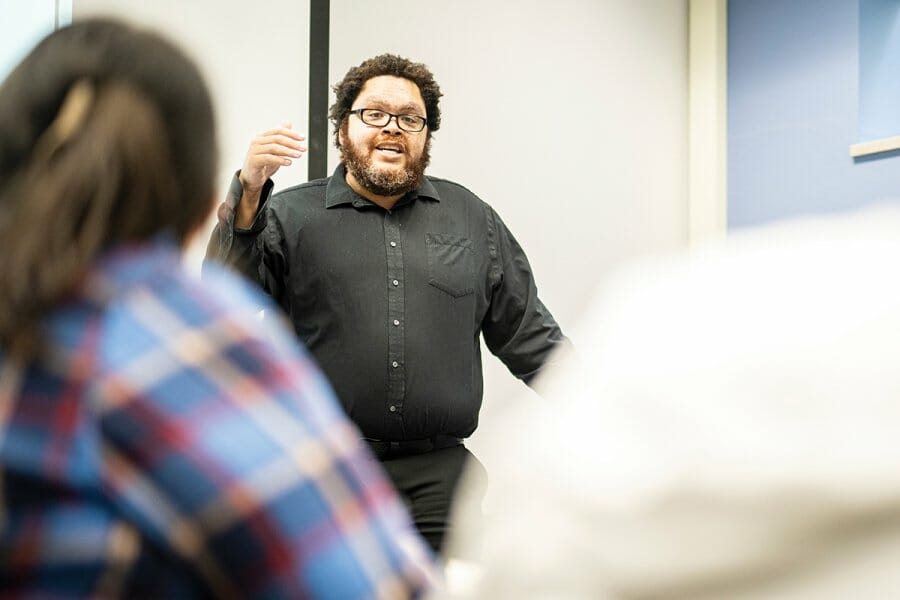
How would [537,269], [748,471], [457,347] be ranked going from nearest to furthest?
1. [748,471]
2. [457,347]
3. [537,269]

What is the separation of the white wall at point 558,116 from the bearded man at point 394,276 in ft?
1.22

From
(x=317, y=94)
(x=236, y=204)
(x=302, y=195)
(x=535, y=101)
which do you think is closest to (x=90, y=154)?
(x=236, y=204)

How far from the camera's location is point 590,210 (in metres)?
3.46

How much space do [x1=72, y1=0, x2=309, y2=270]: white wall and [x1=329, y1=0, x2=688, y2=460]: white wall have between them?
0.21 meters

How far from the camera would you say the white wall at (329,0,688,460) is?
2951 millimetres

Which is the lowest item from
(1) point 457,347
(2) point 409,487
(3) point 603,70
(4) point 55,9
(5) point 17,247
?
(2) point 409,487

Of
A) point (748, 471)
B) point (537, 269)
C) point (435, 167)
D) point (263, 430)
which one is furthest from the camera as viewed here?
point (537, 269)

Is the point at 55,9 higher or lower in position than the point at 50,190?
higher

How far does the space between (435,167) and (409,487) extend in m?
1.22

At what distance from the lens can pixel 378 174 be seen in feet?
7.27

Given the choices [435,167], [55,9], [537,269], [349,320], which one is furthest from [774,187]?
[55,9]

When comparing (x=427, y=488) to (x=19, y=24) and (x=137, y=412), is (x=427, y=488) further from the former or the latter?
(x=137, y=412)

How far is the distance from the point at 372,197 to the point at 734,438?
1972 millimetres

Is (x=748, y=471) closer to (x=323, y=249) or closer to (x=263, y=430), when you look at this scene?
(x=263, y=430)
